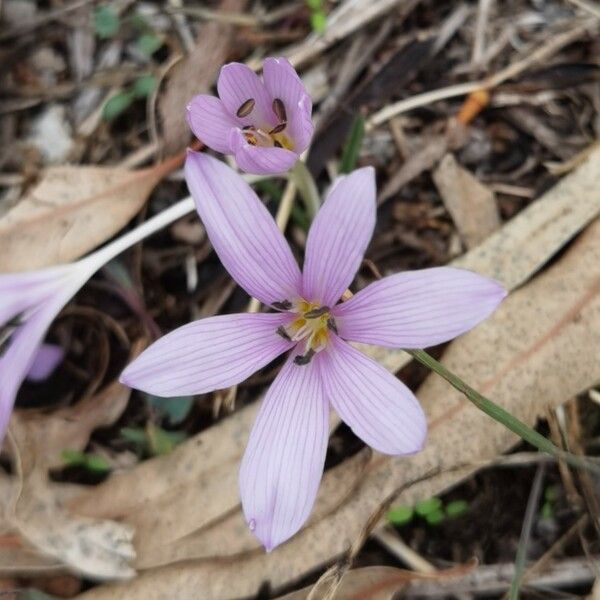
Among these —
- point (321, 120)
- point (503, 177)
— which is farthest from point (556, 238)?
point (321, 120)

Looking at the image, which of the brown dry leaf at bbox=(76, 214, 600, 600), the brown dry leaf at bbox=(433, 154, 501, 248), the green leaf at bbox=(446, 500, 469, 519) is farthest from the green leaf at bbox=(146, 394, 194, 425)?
the brown dry leaf at bbox=(433, 154, 501, 248)

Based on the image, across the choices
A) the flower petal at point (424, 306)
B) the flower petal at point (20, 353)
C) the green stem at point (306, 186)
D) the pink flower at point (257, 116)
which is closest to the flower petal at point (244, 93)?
the pink flower at point (257, 116)

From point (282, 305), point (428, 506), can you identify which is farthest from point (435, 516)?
point (282, 305)

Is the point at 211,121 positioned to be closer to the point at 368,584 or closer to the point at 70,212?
the point at 70,212

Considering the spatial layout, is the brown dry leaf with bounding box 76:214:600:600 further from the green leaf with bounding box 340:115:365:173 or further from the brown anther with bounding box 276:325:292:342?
the green leaf with bounding box 340:115:365:173

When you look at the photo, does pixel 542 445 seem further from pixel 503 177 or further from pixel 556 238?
pixel 503 177

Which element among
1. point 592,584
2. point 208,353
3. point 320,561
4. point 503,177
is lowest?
point 592,584

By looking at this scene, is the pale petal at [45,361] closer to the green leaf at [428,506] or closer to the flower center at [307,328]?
the flower center at [307,328]
